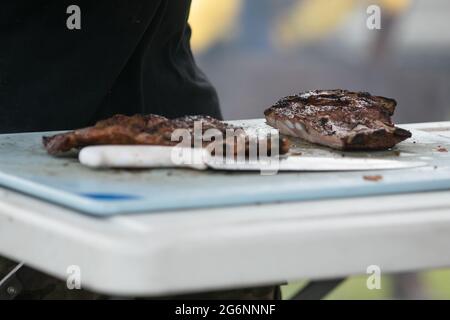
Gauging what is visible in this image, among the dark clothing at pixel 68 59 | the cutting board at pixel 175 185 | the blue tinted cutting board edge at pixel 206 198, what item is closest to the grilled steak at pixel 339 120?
the cutting board at pixel 175 185

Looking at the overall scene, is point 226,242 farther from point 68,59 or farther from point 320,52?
point 320,52

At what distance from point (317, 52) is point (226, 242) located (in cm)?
598

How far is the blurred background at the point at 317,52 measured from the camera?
7.02 m

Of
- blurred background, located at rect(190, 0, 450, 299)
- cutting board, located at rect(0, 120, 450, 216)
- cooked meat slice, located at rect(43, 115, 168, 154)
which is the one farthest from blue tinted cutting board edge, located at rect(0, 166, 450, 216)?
blurred background, located at rect(190, 0, 450, 299)

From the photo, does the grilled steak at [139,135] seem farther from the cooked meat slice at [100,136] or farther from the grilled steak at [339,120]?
the grilled steak at [339,120]

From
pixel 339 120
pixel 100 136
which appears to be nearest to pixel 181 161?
pixel 100 136

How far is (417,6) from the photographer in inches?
311

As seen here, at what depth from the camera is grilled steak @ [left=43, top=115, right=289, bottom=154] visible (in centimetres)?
233

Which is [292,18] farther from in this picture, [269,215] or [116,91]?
[269,215]

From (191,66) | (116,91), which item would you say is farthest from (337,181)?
(191,66)

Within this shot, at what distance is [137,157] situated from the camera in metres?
2.20

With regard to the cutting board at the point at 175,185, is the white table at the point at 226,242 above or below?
below

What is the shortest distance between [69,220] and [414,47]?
631cm

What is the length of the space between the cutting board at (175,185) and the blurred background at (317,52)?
4.72 meters
